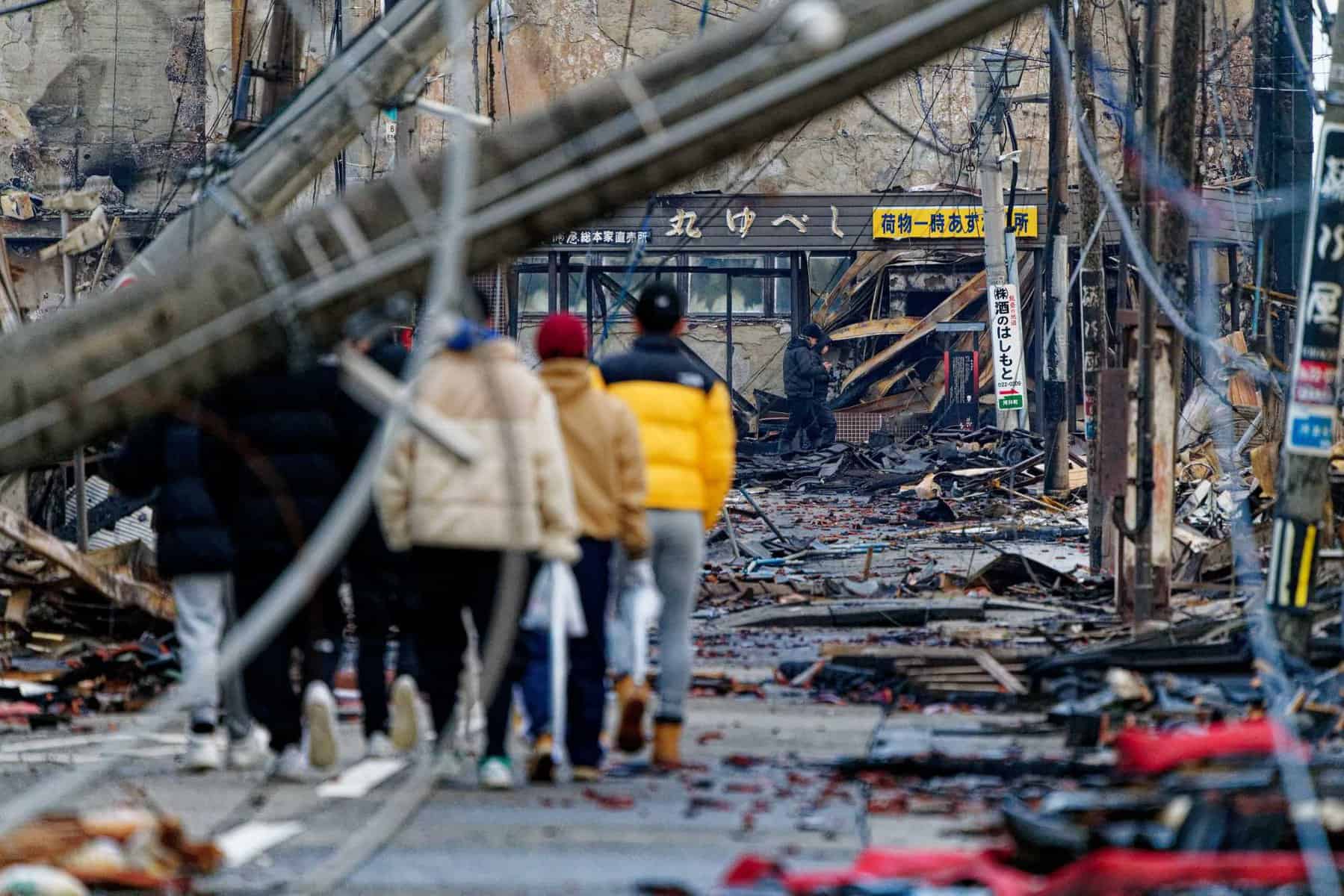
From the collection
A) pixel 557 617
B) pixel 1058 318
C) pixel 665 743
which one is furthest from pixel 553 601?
pixel 1058 318

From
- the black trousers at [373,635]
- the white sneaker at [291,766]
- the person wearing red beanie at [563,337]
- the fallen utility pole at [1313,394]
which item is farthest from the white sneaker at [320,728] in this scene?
the fallen utility pole at [1313,394]

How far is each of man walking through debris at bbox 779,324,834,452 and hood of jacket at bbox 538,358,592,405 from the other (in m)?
29.2

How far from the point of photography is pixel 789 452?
36.6 metres

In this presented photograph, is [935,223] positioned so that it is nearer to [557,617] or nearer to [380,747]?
[380,747]

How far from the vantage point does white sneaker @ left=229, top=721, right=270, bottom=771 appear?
27.3 ft

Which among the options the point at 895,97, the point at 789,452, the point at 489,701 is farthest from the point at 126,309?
the point at 895,97

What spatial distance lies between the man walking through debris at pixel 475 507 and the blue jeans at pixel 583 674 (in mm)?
234

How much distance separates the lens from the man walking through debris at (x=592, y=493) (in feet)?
25.8

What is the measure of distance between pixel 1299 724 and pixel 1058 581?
8.31 metres

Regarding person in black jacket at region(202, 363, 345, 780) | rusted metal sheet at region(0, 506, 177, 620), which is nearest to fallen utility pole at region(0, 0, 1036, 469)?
person in black jacket at region(202, 363, 345, 780)

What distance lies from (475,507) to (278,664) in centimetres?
118

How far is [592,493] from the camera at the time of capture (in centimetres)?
805

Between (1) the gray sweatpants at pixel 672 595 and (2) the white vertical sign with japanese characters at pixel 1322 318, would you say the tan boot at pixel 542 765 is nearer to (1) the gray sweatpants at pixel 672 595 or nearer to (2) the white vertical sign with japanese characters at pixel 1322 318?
(1) the gray sweatpants at pixel 672 595

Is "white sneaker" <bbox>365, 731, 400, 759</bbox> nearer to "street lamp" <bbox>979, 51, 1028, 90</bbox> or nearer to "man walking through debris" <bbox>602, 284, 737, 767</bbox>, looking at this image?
"man walking through debris" <bbox>602, 284, 737, 767</bbox>
